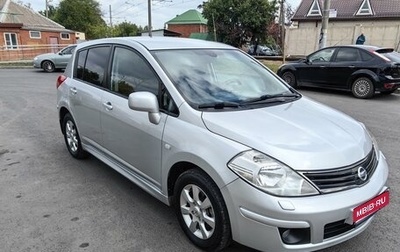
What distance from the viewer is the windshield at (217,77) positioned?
123 inches

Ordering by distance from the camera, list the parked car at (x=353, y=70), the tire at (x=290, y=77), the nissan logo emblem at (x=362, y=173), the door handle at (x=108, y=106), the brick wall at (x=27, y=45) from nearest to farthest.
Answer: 1. the nissan logo emblem at (x=362, y=173)
2. the door handle at (x=108, y=106)
3. the parked car at (x=353, y=70)
4. the tire at (x=290, y=77)
5. the brick wall at (x=27, y=45)

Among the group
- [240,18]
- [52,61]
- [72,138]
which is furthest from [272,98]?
[240,18]

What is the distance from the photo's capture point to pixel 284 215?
2.27 m

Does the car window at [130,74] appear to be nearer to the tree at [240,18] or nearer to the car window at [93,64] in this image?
the car window at [93,64]

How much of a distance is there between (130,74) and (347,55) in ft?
26.8

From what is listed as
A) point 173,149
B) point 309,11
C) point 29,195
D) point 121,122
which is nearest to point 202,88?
point 173,149

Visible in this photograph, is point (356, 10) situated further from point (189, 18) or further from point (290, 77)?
point (189, 18)

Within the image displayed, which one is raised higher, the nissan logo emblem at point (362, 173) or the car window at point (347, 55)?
the car window at point (347, 55)

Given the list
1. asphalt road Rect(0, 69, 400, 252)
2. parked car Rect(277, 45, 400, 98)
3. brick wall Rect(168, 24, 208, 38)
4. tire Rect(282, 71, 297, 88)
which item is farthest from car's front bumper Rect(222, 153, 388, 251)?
brick wall Rect(168, 24, 208, 38)

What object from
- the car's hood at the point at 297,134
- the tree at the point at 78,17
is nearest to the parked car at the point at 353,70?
the car's hood at the point at 297,134

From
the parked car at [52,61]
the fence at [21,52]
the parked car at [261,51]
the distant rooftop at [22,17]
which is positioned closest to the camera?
the parked car at [52,61]

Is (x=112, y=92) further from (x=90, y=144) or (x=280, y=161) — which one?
(x=280, y=161)

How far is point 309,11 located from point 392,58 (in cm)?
2493

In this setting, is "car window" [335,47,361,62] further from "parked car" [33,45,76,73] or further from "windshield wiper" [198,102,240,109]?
"parked car" [33,45,76,73]
